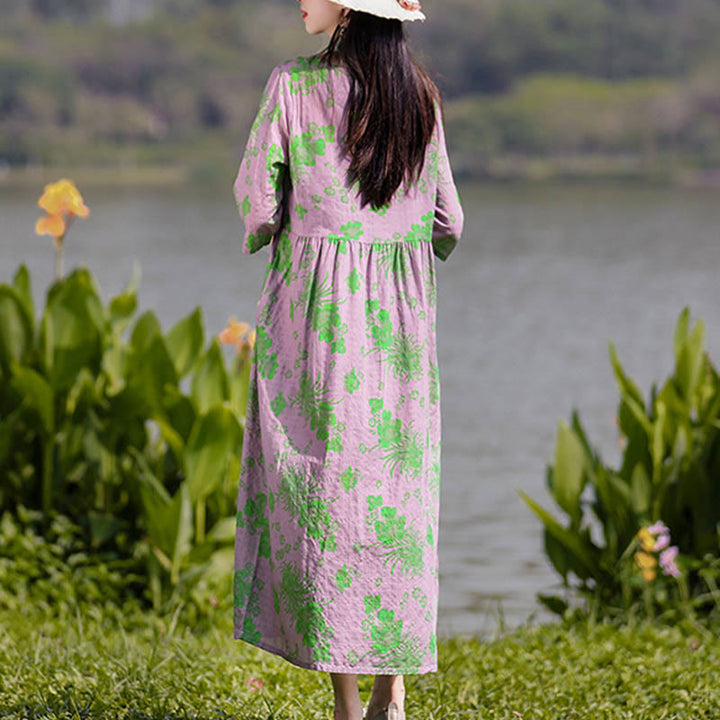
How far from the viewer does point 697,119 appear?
178 feet

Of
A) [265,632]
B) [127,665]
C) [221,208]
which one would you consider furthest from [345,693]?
[221,208]

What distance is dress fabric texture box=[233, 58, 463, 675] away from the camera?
2590 mm

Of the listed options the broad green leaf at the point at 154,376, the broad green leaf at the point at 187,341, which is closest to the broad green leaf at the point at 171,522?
the broad green leaf at the point at 154,376

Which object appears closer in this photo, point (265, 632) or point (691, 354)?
point (265, 632)

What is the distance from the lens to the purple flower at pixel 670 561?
3996 mm

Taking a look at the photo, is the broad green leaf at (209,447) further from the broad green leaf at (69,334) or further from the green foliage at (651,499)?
the green foliage at (651,499)

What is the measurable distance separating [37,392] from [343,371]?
1924 mm

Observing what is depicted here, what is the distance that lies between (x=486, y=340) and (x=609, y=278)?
721cm

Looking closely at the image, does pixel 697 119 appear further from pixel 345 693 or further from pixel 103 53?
pixel 345 693

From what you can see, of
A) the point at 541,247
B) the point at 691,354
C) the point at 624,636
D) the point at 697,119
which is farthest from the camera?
the point at 697,119

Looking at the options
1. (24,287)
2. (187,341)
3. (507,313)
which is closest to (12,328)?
(24,287)

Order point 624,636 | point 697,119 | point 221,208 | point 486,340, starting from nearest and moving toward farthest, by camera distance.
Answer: point 624,636, point 486,340, point 221,208, point 697,119

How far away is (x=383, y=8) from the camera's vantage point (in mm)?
2594

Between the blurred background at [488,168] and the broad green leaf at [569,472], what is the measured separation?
156 inches
